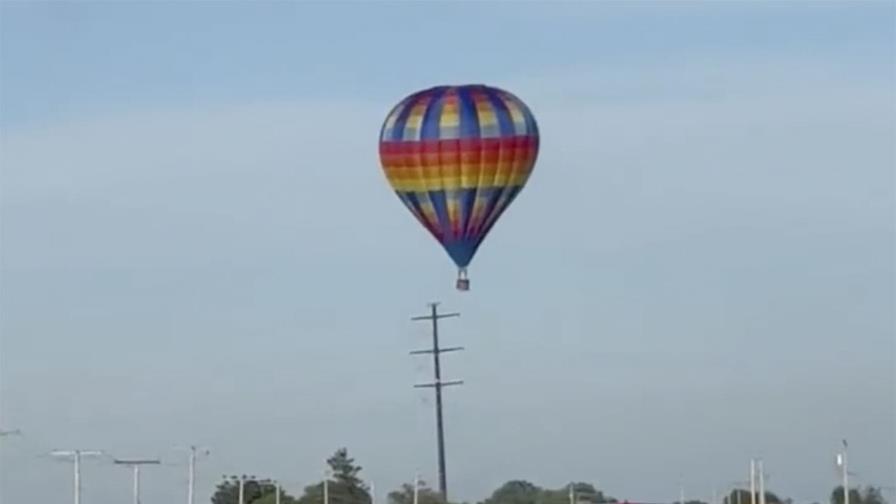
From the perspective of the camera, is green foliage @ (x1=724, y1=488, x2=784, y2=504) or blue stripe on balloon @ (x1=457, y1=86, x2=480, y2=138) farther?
green foliage @ (x1=724, y1=488, x2=784, y2=504)

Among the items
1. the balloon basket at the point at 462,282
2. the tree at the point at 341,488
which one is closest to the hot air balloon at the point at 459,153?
the balloon basket at the point at 462,282

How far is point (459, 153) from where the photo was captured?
73.4 meters

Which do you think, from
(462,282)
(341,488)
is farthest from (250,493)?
(462,282)

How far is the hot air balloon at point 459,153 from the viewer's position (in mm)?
73688

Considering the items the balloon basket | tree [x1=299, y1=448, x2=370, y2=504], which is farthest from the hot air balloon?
tree [x1=299, y1=448, x2=370, y2=504]

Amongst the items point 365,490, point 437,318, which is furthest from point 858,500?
point 437,318

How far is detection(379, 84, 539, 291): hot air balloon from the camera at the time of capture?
73.7 metres

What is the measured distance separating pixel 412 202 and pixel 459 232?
66.5 inches

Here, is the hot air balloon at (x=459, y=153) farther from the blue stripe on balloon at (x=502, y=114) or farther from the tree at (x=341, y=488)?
the tree at (x=341, y=488)

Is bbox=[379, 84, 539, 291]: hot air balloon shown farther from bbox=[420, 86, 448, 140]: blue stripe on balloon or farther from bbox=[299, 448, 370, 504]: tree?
bbox=[299, 448, 370, 504]: tree

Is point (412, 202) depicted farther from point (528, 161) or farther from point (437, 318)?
point (437, 318)

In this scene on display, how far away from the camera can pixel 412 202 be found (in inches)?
2953

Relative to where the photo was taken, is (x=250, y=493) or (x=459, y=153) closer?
(x=459, y=153)

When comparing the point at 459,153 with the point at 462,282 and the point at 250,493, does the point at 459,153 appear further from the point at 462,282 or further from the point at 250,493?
the point at 250,493
